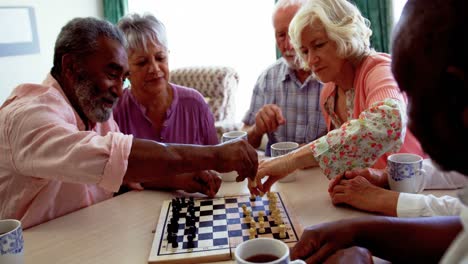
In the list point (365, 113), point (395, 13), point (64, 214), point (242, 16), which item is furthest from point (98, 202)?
point (242, 16)

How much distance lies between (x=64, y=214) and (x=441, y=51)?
130cm

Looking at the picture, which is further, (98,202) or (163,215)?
(98,202)

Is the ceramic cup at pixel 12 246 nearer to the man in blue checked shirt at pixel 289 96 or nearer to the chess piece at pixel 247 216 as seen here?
the chess piece at pixel 247 216

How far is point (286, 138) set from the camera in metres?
2.50

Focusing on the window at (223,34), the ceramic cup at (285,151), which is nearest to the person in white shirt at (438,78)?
the ceramic cup at (285,151)

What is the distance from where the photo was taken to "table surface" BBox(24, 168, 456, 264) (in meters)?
1.17

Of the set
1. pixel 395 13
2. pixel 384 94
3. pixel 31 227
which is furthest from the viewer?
pixel 395 13

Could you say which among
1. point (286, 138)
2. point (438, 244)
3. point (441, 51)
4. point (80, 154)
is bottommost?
point (286, 138)

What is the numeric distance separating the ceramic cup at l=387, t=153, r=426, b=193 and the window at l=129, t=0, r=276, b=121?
3495mm

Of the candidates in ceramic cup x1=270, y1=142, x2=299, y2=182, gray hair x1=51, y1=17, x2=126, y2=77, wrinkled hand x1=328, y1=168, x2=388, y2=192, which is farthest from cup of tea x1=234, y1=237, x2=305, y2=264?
gray hair x1=51, y1=17, x2=126, y2=77

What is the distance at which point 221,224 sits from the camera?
1.31 metres

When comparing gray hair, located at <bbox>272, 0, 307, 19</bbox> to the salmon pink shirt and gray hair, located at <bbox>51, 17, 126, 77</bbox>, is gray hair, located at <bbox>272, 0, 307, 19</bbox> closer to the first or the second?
gray hair, located at <bbox>51, 17, 126, 77</bbox>

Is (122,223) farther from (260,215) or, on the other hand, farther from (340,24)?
(340,24)

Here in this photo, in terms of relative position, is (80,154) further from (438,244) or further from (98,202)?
(438,244)
